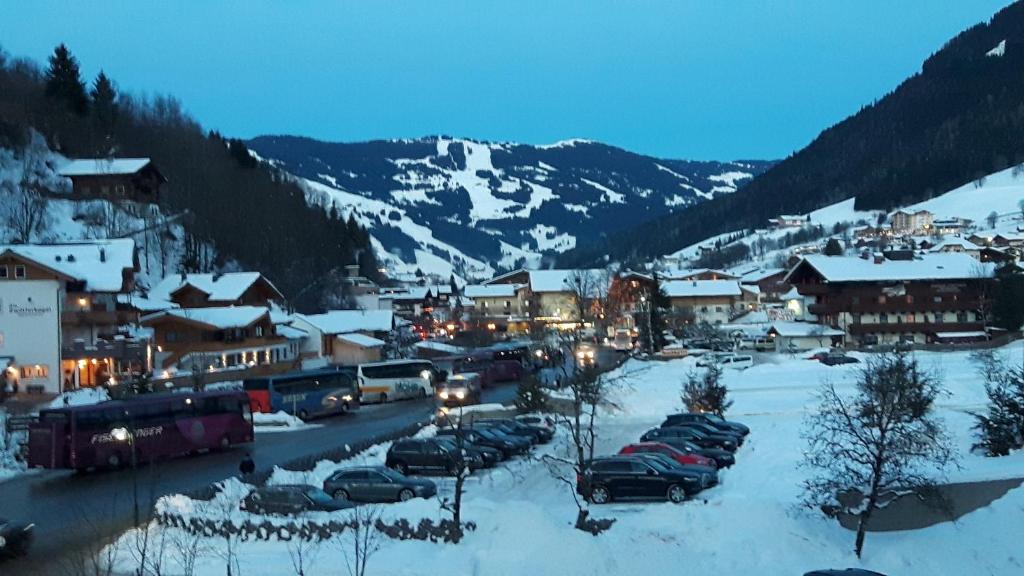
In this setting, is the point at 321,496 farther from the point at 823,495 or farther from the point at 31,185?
the point at 31,185

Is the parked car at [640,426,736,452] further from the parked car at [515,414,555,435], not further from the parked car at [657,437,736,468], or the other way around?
the parked car at [515,414,555,435]

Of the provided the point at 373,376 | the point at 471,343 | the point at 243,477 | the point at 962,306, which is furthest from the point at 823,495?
the point at 471,343

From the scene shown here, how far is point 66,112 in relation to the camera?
93938 millimetres

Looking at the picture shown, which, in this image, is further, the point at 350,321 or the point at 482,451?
the point at 350,321

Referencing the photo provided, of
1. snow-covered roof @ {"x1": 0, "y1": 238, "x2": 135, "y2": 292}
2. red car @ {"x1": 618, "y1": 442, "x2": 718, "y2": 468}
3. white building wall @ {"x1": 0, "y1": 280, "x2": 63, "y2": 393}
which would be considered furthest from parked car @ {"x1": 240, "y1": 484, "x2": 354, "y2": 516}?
snow-covered roof @ {"x1": 0, "y1": 238, "x2": 135, "y2": 292}

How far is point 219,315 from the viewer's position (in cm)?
6109

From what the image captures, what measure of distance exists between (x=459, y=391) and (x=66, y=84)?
6943cm

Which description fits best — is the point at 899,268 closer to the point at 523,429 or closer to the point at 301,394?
the point at 301,394

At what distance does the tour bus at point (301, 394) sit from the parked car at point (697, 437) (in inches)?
772

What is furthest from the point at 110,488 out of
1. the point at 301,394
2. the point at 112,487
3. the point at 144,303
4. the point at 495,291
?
the point at 495,291

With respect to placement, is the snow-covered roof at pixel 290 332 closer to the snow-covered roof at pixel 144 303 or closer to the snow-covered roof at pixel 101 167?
the snow-covered roof at pixel 144 303

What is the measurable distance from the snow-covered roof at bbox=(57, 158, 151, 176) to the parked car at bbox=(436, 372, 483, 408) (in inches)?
1866

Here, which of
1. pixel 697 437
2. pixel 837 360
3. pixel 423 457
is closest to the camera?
pixel 423 457

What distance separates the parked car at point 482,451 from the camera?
2855 centimetres
